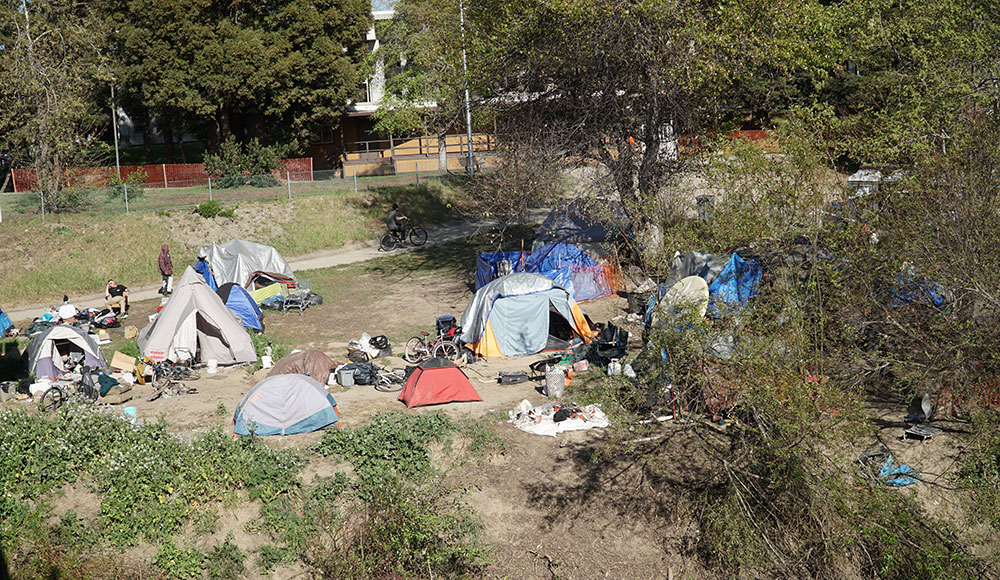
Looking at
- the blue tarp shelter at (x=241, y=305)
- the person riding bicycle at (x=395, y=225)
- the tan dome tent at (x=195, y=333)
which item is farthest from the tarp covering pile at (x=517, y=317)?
the person riding bicycle at (x=395, y=225)

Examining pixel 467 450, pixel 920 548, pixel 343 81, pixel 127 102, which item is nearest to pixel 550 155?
pixel 467 450

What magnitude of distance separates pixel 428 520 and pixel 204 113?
85.5 ft

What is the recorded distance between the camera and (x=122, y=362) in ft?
52.2

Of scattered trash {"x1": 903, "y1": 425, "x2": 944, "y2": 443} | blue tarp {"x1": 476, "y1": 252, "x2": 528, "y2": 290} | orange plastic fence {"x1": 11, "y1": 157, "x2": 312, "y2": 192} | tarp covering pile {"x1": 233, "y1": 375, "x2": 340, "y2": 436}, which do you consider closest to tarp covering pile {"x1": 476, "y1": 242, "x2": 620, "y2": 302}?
blue tarp {"x1": 476, "y1": 252, "x2": 528, "y2": 290}

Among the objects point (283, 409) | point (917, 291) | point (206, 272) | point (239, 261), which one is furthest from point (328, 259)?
point (917, 291)

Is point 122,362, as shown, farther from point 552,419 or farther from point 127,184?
point 127,184

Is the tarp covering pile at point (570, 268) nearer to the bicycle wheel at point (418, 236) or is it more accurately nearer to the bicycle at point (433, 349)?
the bicycle at point (433, 349)

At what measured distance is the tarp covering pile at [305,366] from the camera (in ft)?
49.1

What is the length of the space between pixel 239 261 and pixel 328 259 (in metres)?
5.21

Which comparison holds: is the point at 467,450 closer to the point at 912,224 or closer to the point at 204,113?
the point at 912,224

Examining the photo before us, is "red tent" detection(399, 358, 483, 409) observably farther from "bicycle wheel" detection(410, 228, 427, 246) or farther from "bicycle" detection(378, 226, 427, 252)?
"bicycle wheel" detection(410, 228, 427, 246)

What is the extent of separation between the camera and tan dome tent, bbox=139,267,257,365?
54.0 ft

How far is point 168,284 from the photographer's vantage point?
22.1 m

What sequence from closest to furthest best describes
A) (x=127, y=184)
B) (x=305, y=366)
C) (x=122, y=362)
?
(x=305, y=366) < (x=122, y=362) < (x=127, y=184)
